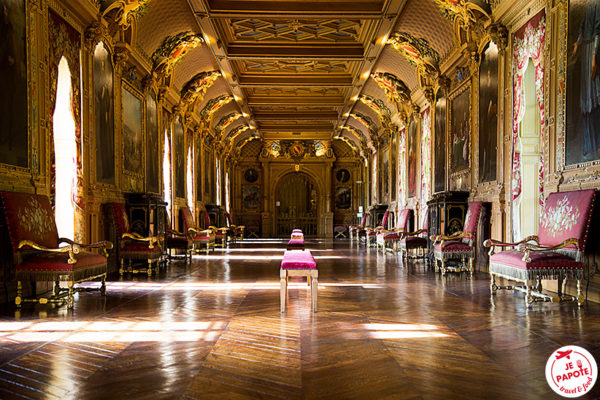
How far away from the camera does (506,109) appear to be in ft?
28.8

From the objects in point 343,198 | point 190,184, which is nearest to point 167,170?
point 190,184

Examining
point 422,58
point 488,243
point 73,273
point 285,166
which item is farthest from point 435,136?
point 285,166

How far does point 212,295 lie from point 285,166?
22.0 metres

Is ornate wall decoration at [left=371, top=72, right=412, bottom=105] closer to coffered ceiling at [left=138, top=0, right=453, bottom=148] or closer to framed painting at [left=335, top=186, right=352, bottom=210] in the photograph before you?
Result: coffered ceiling at [left=138, top=0, right=453, bottom=148]

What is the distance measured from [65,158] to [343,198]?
70.9 feet

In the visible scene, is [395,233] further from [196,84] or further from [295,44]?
[196,84]

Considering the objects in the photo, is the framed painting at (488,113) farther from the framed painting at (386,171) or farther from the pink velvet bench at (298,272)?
the framed painting at (386,171)

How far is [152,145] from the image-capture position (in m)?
12.5

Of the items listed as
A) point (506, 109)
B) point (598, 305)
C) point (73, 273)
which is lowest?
point (598, 305)

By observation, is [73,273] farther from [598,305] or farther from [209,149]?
[209,149]

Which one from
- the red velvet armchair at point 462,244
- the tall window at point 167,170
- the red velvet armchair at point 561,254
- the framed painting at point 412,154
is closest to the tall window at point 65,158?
the tall window at point 167,170

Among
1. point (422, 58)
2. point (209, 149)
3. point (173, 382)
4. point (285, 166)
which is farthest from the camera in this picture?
point (285, 166)

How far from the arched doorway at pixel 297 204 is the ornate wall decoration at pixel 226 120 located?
24.8 ft

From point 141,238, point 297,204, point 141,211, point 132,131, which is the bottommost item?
point 141,238
